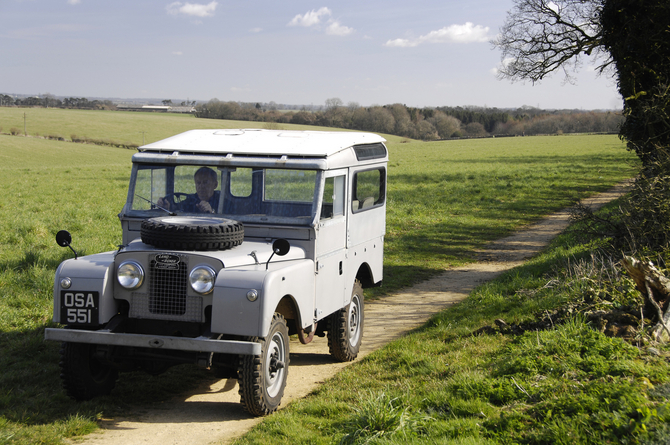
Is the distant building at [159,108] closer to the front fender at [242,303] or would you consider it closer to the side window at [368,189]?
the side window at [368,189]

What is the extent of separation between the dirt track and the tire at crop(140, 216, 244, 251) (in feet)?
4.98

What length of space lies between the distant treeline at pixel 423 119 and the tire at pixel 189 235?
6211 cm

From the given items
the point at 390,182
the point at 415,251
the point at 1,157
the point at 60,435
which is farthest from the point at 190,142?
the point at 1,157

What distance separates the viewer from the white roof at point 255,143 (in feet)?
20.7

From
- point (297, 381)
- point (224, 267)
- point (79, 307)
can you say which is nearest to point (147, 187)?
point (79, 307)

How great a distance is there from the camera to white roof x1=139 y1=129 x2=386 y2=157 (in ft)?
20.7

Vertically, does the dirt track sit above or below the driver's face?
below

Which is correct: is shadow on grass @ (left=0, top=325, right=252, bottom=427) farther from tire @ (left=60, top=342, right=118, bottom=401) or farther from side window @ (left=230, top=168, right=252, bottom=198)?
side window @ (left=230, top=168, right=252, bottom=198)

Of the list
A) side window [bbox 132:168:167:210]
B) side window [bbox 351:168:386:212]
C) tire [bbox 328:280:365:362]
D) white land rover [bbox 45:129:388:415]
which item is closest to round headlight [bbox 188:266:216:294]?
white land rover [bbox 45:129:388:415]

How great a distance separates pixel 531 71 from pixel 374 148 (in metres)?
9.78

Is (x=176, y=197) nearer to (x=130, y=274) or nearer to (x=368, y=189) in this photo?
(x=130, y=274)

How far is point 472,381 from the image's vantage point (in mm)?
5320

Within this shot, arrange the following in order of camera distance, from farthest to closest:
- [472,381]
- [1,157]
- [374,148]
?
[1,157], [374,148], [472,381]

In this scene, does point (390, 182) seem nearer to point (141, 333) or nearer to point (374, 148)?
point (374, 148)
